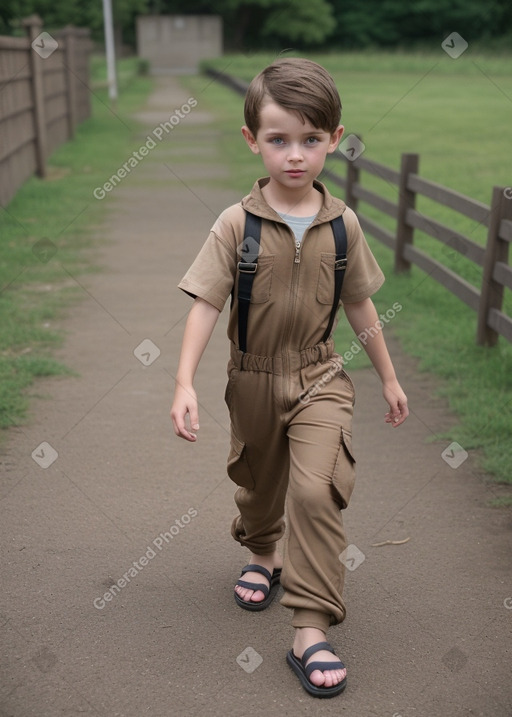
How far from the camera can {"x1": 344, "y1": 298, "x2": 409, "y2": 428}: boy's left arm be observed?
9.80 ft

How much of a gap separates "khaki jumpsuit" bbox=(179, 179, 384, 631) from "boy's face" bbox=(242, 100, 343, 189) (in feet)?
0.47

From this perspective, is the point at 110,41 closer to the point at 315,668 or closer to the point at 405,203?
the point at 405,203

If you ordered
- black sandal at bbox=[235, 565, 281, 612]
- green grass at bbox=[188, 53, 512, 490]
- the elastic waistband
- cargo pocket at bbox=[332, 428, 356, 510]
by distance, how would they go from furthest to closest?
green grass at bbox=[188, 53, 512, 490]
black sandal at bbox=[235, 565, 281, 612]
the elastic waistband
cargo pocket at bbox=[332, 428, 356, 510]

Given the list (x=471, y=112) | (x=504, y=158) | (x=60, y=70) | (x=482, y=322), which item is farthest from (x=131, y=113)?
(x=482, y=322)

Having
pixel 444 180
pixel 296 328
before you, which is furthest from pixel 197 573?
pixel 444 180

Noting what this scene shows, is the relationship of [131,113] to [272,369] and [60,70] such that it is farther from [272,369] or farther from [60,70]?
[272,369]

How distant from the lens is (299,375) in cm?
283

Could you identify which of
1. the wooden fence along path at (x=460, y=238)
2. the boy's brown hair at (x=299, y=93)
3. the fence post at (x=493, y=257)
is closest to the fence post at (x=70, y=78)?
the wooden fence along path at (x=460, y=238)

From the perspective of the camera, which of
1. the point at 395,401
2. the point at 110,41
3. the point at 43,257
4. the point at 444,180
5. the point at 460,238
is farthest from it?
the point at 110,41

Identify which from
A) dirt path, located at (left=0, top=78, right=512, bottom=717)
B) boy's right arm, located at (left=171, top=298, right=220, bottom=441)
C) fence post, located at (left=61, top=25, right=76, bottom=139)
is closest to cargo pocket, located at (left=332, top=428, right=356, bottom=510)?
boy's right arm, located at (left=171, top=298, right=220, bottom=441)

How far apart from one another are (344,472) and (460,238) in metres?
4.06

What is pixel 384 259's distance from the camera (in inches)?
345

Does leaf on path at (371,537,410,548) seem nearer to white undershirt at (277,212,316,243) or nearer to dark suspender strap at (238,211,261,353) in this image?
dark suspender strap at (238,211,261,353)

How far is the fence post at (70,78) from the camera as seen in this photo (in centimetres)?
1817
